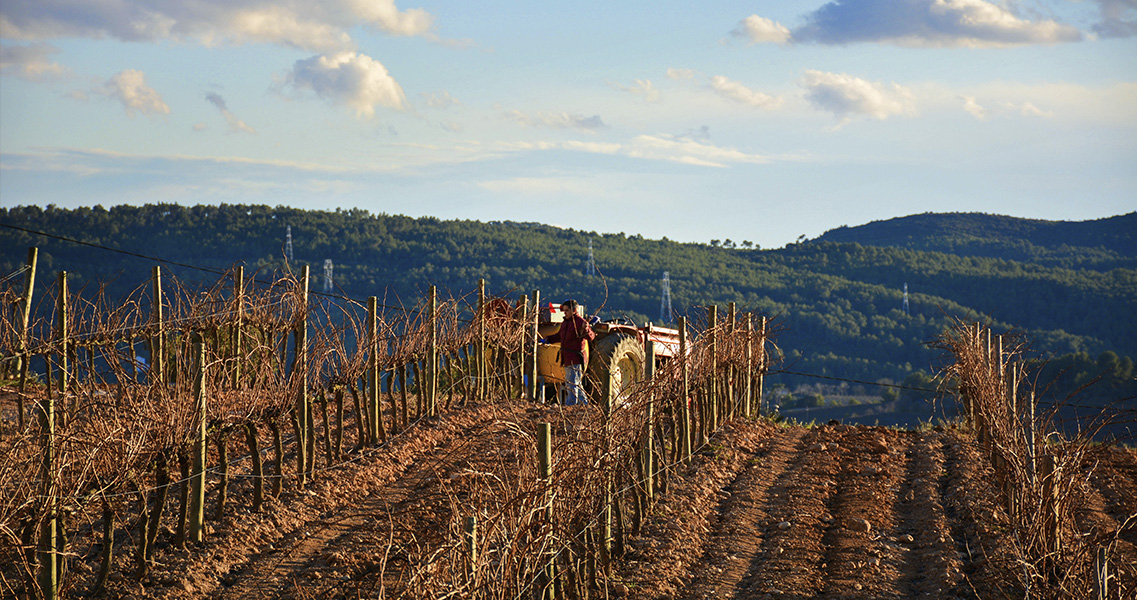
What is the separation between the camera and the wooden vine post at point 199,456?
22.1 ft

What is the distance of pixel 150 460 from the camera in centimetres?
639

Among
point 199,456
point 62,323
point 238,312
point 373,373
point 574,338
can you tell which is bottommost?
point 199,456

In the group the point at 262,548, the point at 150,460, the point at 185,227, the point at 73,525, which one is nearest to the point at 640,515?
the point at 262,548

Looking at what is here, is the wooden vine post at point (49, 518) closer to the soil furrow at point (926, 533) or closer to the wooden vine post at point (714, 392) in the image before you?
the soil furrow at point (926, 533)

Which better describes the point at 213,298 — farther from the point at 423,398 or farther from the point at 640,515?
the point at 640,515

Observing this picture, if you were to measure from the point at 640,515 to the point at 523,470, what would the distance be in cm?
268

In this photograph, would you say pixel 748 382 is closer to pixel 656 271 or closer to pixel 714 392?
pixel 714 392

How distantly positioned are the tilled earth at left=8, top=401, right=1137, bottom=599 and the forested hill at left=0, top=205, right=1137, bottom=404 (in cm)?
3534

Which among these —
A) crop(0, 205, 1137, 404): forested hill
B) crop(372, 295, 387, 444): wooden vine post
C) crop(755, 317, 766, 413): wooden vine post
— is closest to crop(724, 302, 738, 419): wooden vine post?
crop(755, 317, 766, 413): wooden vine post

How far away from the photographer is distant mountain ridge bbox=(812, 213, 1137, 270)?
84.8 meters

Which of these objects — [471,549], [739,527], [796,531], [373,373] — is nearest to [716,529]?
[739,527]

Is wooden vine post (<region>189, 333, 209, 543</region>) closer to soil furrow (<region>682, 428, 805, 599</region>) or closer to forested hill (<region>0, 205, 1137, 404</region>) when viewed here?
soil furrow (<region>682, 428, 805, 599</region>)

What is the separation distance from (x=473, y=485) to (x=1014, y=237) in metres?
99.3

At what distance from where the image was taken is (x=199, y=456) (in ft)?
22.5
